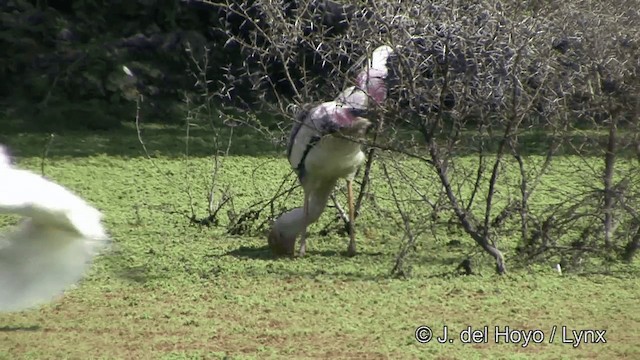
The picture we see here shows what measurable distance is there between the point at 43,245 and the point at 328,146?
98.7 inches

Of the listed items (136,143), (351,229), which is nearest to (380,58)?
(351,229)

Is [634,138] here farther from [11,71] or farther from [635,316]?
[11,71]

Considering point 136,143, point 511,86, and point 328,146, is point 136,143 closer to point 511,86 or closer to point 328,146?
point 328,146

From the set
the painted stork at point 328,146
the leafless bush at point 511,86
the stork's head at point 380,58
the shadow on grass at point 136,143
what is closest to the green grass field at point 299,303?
the painted stork at point 328,146

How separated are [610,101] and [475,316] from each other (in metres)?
1.78

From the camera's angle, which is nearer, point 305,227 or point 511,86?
point 511,86

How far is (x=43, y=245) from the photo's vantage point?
16.6ft

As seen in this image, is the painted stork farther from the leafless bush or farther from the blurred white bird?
the blurred white bird

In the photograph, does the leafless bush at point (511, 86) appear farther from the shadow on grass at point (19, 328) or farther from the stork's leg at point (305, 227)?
the shadow on grass at point (19, 328)

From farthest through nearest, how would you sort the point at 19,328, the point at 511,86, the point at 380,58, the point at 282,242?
1. the point at 282,242
2. the point at 380,58
3. the point at 511,86
4. the point at 19,328

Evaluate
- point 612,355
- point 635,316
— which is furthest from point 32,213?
point 635,316

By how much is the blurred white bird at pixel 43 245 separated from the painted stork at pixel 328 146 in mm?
2014

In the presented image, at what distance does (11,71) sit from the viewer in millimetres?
13703

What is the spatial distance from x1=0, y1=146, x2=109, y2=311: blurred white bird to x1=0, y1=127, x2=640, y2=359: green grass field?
37 centimetres
